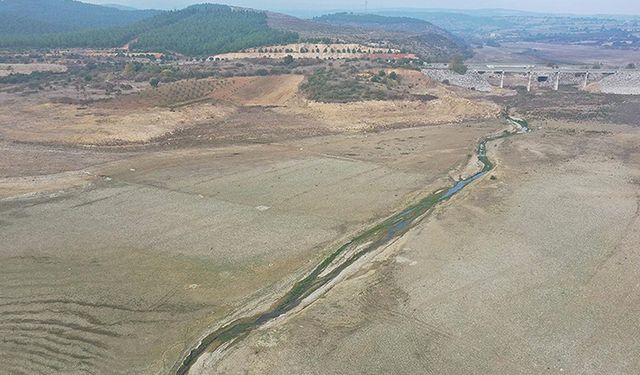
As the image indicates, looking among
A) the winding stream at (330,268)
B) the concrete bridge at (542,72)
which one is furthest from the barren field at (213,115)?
the concrete bridge at (542,72)

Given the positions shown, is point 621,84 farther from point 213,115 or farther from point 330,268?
point 330,268

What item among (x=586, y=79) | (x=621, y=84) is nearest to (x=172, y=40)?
(x=586, y=79)

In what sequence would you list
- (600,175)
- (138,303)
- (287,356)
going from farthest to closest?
(600,175) < (138,303) < (287,356)

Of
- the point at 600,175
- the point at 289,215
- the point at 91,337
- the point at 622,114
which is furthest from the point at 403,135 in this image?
the point at 91,337

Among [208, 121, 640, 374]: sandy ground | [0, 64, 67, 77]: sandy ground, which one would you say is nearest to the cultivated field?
[208, 121, 640, 374]: sandy ground

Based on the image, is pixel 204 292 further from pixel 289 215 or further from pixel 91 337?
pixel 289 215

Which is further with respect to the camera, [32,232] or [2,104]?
[2,104]
